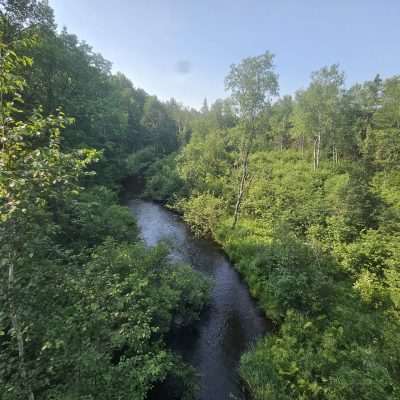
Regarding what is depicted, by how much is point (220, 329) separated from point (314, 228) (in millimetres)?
8589

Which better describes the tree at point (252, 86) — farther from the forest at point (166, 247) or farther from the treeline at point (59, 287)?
the treeline at point (59, 287)

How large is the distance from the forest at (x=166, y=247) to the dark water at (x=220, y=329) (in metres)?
0.60

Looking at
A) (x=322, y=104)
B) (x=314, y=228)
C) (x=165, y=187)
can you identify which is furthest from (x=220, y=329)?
(x=322, y=104)

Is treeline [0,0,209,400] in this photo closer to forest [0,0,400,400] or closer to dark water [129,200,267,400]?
forest [0,0,400,400]

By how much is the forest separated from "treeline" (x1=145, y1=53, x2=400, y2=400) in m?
0.08

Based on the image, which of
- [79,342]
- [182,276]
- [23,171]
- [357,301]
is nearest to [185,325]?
[182,276]

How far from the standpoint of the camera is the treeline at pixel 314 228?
6793mm

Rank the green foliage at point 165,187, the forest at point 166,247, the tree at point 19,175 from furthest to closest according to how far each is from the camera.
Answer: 1. the green foliage at point 165,187
2. the forest at point 166,247
3. the tree at point 19,175

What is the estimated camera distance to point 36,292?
10.4 feet

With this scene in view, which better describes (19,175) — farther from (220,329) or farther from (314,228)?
(314,228)

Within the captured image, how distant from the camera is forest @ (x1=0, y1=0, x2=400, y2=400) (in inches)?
117

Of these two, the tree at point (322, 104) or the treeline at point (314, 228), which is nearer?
the treeline at point (314, 228)

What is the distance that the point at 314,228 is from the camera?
47.2 ft

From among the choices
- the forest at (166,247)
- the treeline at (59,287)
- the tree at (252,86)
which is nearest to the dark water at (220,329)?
the forest at (166,247)
